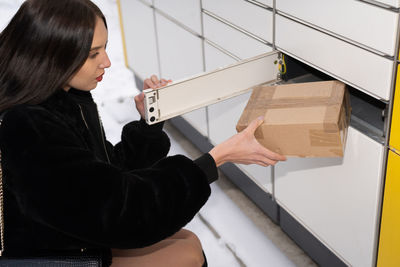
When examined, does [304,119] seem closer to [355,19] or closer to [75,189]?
[355,19]

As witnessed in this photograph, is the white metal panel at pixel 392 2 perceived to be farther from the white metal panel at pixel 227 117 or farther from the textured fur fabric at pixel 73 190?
the white metal panel at pixel 227 117

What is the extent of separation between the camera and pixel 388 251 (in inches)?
70.0

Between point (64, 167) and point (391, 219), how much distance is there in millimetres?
1037

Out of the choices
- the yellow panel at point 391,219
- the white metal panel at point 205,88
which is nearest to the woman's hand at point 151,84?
the white metal panel at point 205,88

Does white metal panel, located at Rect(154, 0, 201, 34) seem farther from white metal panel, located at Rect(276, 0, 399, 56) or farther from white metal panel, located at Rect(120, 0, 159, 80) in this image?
white metal panel, located at Rect(276, 0, 399, 56)

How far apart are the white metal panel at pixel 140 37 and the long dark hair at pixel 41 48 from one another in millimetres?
1712

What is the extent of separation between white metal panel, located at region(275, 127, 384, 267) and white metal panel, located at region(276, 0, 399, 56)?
1.03 ft

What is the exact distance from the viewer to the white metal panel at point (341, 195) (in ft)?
5.69

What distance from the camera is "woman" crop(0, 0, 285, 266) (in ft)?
4.30

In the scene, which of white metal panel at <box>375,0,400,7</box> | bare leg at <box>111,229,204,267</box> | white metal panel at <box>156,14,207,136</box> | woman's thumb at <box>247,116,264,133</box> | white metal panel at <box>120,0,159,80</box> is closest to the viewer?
white metal panel at <box>375,0,400,7</box>

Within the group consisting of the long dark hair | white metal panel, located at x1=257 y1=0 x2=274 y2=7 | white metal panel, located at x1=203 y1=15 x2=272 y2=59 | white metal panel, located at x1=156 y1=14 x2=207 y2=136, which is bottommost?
white metal panel, located at x1=156 y1=14 x2=207 y2=136

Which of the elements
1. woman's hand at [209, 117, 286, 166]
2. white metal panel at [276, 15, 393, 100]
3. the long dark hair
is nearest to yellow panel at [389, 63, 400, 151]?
white metal panel at [276, 15, 393, 100]

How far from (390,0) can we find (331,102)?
12.9 inches

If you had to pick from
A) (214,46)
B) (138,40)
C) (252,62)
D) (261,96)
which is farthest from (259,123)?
(138,40)
